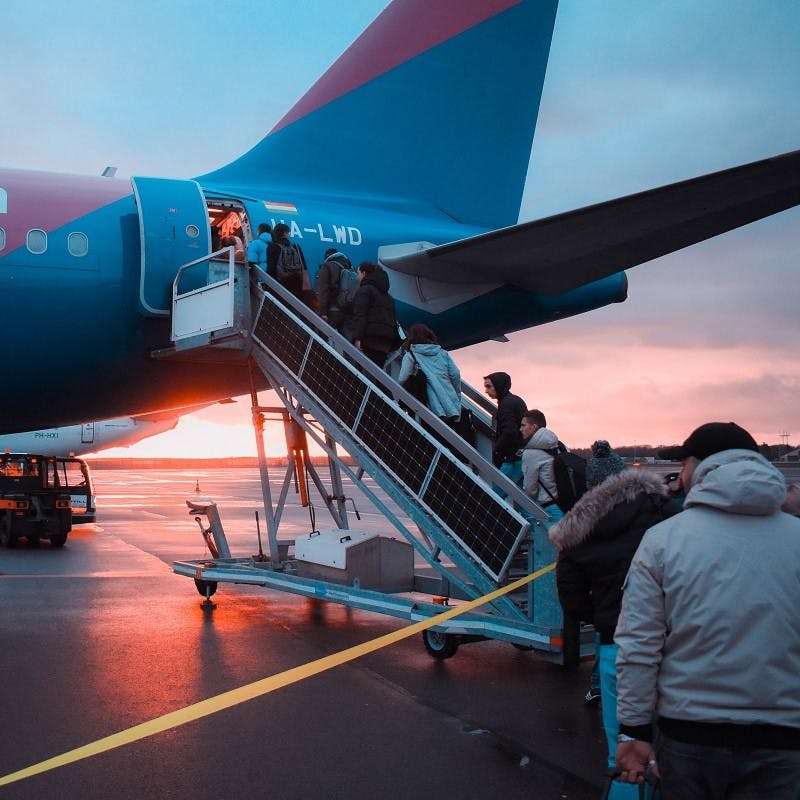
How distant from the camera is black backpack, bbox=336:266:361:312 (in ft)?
36.3

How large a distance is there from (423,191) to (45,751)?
10313mm

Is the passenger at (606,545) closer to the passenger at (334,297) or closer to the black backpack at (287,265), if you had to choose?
the passenger at (334,297)

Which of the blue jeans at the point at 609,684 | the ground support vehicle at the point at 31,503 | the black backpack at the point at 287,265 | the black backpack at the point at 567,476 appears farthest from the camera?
the ground support vehicle at the point at 31,503

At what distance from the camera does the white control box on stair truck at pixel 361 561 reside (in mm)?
9984

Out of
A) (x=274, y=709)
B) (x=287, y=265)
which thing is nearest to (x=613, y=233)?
(x=287, y=265)

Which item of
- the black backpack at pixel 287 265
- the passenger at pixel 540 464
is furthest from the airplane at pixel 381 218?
the passenger at pixel 540 464

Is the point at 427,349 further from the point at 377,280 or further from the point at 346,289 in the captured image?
the point at 346,289

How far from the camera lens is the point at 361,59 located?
46.5ft

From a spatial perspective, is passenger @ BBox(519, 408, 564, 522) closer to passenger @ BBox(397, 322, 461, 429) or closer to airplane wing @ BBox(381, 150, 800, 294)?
passenger @ BBox(397, 322, 461, 429)

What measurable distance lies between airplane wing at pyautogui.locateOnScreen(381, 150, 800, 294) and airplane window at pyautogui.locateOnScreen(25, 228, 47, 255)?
4215 millimetres

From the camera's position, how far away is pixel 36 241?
10.4m

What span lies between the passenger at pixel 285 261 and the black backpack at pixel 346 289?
0.47 meters

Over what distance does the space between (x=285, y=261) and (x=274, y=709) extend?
18.5 ft

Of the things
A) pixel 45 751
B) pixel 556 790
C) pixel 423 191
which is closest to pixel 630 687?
pixel 556 790
